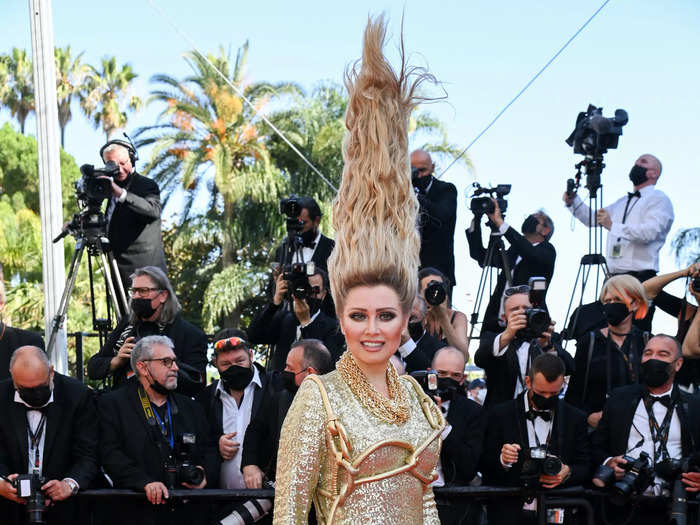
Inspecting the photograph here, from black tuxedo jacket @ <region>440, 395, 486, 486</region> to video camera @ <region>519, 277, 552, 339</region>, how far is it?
59cm

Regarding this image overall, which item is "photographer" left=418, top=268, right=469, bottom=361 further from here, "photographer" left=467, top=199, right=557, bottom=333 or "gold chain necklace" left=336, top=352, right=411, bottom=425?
"gold chain necklace" left=336, top=352, right=411, bottom=425

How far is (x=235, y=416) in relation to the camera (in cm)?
650

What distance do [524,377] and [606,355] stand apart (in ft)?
1.85

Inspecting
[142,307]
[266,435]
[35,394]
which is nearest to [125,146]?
[142,307]

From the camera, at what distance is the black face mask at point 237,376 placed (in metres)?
6.44

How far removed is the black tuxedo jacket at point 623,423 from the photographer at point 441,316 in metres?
1.14

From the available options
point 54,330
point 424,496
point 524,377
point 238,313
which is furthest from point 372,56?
point 238,313

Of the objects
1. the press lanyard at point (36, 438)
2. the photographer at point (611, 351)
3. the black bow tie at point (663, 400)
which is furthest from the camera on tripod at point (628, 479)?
the press lanyard at point (36, 438)

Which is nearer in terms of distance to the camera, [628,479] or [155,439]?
[628,479]

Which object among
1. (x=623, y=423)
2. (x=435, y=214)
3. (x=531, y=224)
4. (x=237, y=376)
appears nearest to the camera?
(x=623, y=423)

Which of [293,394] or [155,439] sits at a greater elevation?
[293,394]

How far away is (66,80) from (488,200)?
117ft

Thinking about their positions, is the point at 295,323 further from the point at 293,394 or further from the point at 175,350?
the point at 293,394

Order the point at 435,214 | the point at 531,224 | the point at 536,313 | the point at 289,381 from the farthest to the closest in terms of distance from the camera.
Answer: the point at 531,224 → the point at 435,214 → the point at 536,313 → the point at 289,381
